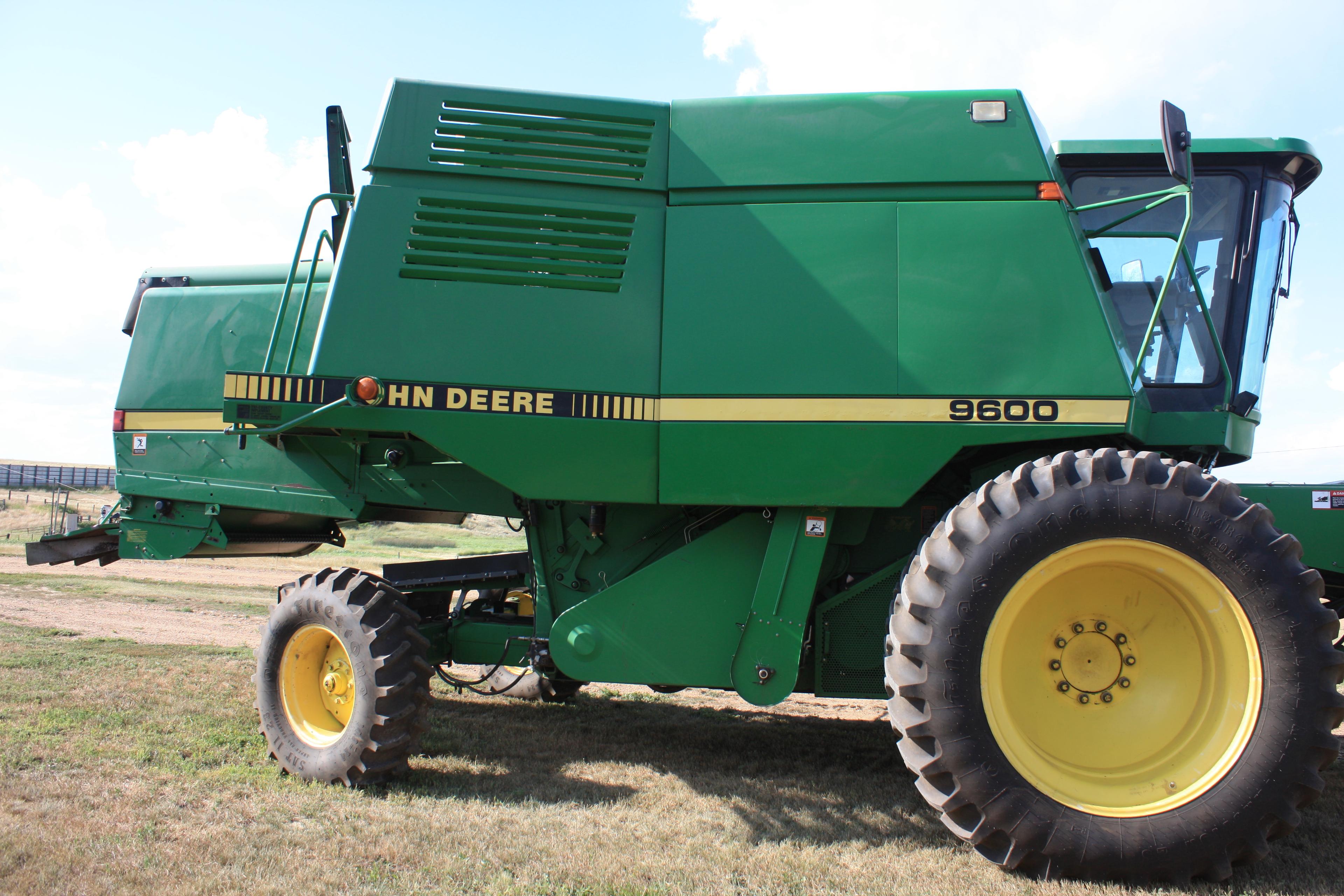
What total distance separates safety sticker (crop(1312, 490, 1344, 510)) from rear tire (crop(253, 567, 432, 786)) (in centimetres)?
452

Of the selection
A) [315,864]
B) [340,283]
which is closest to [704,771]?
[315,864]

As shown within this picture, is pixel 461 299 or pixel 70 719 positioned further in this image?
pixel 70 719

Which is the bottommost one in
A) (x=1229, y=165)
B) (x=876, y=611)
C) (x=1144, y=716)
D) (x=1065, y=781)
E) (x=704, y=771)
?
(x=704, y=771)

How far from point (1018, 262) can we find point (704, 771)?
311 cm

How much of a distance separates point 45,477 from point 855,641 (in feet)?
171

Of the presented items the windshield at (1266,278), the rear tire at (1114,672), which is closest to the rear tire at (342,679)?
the rear tire at (1114,672)

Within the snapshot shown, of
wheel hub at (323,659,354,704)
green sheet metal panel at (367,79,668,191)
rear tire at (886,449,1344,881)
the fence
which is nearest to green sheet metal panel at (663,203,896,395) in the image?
green sheet metal panel at (367,79,668,191)

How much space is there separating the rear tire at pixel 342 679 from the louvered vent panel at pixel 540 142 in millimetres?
2255

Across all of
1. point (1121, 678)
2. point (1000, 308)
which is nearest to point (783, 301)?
point (1000, 308)

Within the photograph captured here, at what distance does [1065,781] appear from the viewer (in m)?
3.37

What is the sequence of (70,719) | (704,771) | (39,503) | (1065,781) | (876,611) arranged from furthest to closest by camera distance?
(39,503) < (70,719) < (704,771) < (876,611) < (1065,781)

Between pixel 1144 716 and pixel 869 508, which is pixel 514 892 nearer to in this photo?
pixel 869 508

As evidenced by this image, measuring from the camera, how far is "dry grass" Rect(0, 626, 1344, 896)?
3.07 meters

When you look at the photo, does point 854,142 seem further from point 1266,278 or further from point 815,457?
point 1266,278
